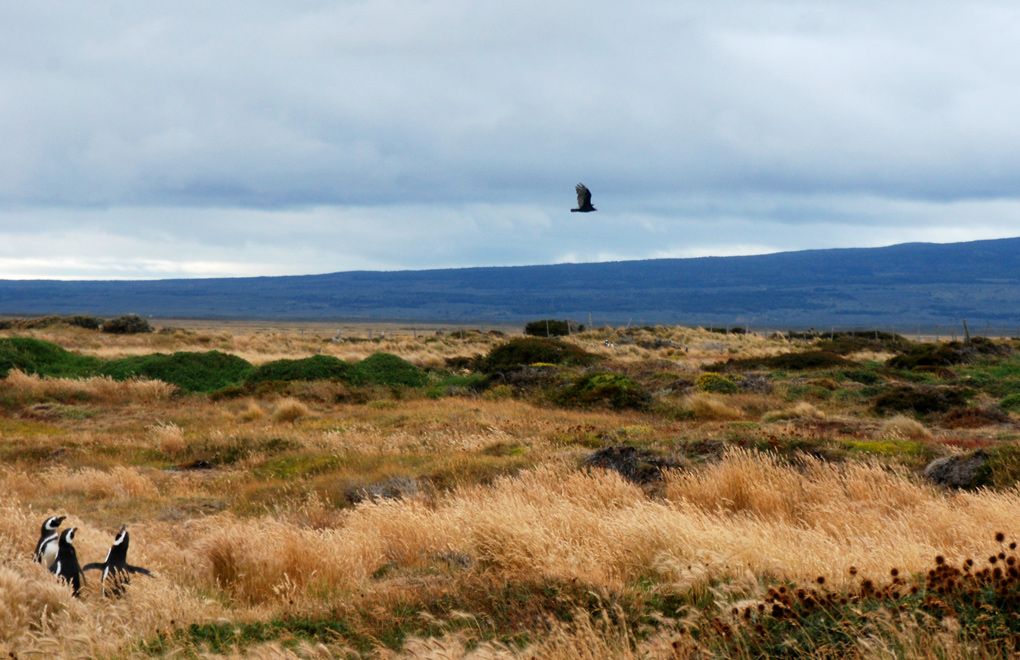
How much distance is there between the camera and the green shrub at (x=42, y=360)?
29531 mm

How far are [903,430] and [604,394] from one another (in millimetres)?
8167

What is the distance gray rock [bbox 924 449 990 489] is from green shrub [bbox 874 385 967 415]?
9.66 m

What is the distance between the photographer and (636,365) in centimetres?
3409

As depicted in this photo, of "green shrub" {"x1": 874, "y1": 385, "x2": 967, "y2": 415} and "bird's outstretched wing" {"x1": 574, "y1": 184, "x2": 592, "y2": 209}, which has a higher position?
"bird's outstretched wing" {"x1": 574, "y1": 184, "x2": 592, "y2": 209}

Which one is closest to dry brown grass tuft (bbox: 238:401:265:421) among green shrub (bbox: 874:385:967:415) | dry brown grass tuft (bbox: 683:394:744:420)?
dry brown grass tuft (bbox: 683:394:744:420)

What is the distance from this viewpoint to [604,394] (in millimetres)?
22828

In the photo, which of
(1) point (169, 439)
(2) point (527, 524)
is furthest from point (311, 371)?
(2) point (527, 524)

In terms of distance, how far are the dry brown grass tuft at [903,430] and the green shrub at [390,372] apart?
1599 cm

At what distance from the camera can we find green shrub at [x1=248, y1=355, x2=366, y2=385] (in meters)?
29.1

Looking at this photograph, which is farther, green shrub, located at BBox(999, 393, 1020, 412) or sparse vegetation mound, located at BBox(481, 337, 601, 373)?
sparse vegetation mound, located at BBox(481, 337, 601, 373)

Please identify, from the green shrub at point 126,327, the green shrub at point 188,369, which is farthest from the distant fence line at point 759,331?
the green shrub at point 188,369

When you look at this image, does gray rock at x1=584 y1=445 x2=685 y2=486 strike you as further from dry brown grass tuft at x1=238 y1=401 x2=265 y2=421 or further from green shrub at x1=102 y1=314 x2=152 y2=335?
green shrub at x1=102 y1=314 x2=152 y2=335

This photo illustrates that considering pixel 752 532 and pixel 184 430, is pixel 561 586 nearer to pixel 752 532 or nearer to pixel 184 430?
pixel 752 532

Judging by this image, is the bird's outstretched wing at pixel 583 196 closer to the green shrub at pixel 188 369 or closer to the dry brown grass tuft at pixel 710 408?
the dry brown grass tuft at pixel 710 408
